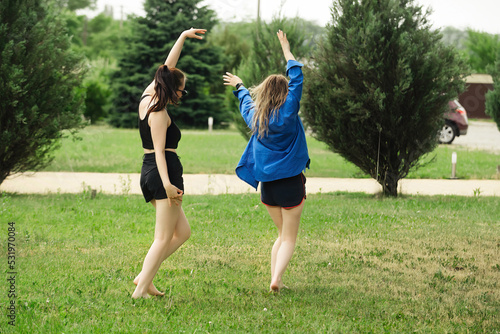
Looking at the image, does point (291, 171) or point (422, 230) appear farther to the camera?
point (422, 230)

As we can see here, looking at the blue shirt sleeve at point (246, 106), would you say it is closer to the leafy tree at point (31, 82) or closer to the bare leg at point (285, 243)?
the bare leg at point (285, 243)

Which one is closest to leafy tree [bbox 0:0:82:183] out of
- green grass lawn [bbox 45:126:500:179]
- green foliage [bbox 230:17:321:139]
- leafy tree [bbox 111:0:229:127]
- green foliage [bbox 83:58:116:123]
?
green grass lawn [bbox 45:126:500:179]

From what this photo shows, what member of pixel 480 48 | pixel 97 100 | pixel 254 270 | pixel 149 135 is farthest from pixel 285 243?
pixel 480 48

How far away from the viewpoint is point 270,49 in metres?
16.9

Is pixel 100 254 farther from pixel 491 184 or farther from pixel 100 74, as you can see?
pixel 100 74

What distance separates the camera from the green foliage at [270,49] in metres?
16.8

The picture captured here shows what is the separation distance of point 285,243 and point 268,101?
118 cm

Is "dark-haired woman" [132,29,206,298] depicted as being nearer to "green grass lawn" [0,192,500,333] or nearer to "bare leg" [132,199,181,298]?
"bare leg" [132,199,181,298]

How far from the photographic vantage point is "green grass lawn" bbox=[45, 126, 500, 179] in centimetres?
1372

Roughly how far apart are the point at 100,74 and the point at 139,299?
1221 inches

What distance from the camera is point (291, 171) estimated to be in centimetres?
483

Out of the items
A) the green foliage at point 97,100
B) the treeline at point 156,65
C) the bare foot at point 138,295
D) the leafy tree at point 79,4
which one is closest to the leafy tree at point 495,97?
the bare foot at point 138,295

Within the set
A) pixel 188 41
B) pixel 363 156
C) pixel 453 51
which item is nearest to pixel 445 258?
Answer: pixel 363 156

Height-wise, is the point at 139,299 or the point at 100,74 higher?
the point at 100,74
